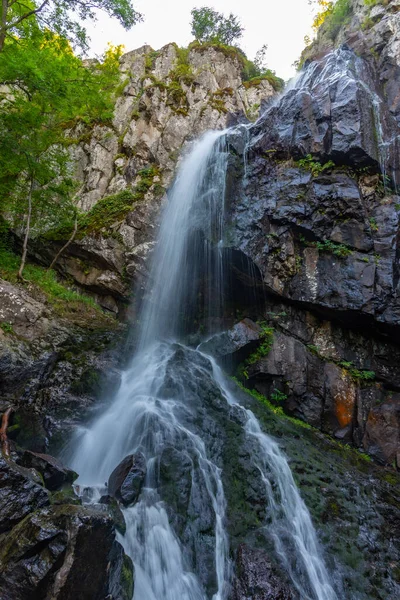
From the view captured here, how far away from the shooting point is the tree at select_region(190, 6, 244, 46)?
24.4 metres

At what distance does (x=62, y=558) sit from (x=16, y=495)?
97cm

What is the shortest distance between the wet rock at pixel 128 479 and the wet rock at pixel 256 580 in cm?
175

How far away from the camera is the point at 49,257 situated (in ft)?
38.7

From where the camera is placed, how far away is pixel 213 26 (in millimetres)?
24672

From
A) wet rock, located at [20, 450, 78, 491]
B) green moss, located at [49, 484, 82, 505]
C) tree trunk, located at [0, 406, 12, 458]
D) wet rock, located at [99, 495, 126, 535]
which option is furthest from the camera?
wet rock, located at [20, 450, 78, 491]

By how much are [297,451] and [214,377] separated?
8.80 feet

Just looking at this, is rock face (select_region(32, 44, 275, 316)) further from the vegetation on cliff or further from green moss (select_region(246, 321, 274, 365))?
green moss (select_region(246, 321, 274, 365))

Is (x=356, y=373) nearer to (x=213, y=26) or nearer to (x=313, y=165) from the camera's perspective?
(x=313, y=165)

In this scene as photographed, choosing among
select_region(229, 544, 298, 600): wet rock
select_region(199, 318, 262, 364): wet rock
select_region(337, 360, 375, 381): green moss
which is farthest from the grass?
select_region(337, 360, 375, 381): green moss

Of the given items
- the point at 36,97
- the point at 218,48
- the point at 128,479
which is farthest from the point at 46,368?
the point at 218,48

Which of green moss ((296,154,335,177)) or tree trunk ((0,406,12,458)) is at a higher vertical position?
green moss ((296,154,335,177))

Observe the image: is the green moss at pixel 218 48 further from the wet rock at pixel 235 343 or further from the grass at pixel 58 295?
the wet rock at pixel 235 343

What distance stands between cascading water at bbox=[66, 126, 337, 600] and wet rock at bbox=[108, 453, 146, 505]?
0.49 ft

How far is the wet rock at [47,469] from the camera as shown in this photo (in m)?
4.64
